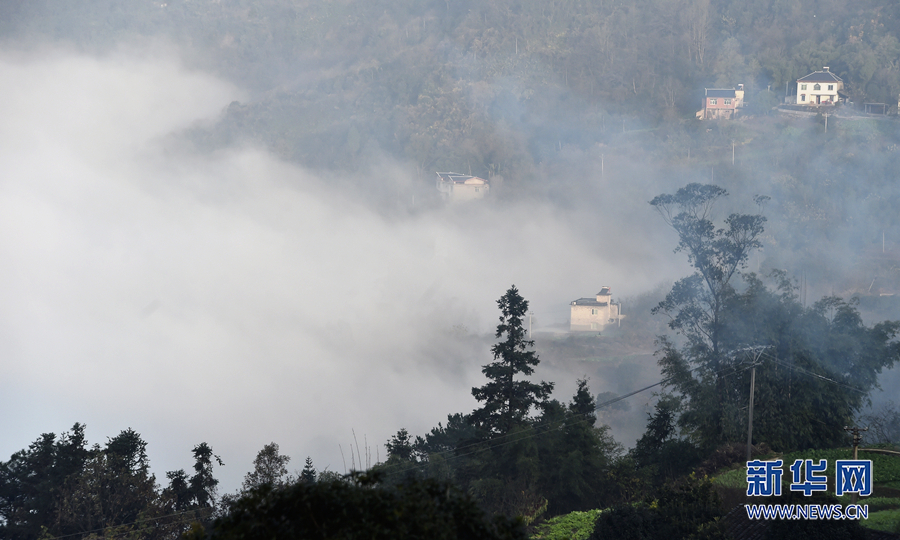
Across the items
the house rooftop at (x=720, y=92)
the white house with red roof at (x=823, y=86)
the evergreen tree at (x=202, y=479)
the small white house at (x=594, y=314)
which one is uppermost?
the house rooftop at (x=720, y=92)

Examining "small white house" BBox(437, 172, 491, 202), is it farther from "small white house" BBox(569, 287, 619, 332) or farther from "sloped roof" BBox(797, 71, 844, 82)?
"sloped roof" BBox(797, 71, 844, 82)

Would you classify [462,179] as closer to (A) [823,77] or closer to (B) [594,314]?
(B) [594,314]

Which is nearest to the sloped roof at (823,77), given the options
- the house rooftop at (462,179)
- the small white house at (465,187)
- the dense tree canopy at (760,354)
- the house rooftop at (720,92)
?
the house rooftop at (720,92)

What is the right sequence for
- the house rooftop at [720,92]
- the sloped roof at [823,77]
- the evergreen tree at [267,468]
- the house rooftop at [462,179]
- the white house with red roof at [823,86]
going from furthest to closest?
the house rooftop at [462,179] → the house rooftop at [720,92] → the sloped roof at [823,77] → the white house with red roof at [823,86] → the evergreen tree at [267,468]

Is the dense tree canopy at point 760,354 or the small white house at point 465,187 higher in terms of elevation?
the small white house at point 465,187

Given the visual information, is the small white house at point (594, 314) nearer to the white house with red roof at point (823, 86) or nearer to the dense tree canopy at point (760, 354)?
the white house with red roof at point (823, 86)

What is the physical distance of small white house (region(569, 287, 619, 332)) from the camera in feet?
239

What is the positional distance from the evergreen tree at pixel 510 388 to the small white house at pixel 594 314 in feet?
150

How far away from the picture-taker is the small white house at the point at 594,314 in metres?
72.8

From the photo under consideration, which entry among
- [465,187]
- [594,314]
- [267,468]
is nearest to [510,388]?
[267,468]

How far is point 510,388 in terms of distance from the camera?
27.9m

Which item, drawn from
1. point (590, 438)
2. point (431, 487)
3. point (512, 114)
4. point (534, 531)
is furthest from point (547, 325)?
point (431, 487)

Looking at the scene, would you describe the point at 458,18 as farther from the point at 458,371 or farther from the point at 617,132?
the point at 458,371

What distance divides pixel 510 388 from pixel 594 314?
46.5 metres
